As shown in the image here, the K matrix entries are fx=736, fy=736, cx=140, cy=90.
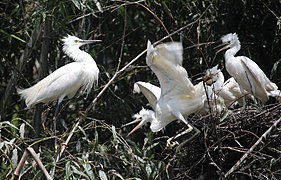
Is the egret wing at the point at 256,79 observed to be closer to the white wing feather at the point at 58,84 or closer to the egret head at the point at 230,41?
the egret head at the point at 230,41

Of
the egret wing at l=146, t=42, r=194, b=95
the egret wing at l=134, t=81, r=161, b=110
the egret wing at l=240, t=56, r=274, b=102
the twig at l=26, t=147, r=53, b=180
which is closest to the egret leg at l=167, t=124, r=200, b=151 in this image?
the egret wing at l=146, t=42, r=194, b=95

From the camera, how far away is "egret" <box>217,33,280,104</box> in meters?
4.82

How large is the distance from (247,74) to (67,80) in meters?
1.18

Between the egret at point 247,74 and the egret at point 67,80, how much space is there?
899 mm

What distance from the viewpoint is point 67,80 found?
481 cm

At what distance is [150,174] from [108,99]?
2.43 metres

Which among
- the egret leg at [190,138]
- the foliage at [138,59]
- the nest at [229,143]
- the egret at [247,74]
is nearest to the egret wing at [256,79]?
the egret at [247,74]

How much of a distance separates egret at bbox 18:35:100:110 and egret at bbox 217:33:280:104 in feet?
2.95

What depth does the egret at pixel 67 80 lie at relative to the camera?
4828 mm

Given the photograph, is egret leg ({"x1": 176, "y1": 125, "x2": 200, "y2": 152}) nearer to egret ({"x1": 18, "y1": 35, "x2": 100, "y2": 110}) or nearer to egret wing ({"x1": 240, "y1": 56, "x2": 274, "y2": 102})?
egret wing ({"x1": 240, "y1": 56, "x2": 274, "y2": 102})

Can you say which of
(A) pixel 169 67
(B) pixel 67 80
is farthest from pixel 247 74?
(B) pixel 67 80

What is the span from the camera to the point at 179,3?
5.75 meters

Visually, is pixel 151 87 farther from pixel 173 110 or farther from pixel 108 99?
pixel 108 99

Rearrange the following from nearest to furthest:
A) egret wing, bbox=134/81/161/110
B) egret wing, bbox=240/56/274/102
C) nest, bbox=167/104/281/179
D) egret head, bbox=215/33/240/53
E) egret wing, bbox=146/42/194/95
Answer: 1. egret wing, bbox=146/42/194/95
2. nest, bbox=167/104/281/179
3. egret wing, bbox=134/81/161/110
4. egret wing, bbox=240/56/274/102
5. egret head, bbox=215/33/240/53
